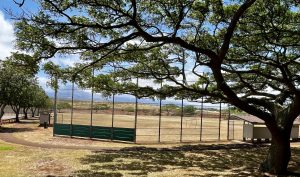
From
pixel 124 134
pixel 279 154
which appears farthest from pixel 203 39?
pixel 124 134

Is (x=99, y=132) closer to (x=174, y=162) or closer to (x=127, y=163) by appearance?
(x=174, y=162)

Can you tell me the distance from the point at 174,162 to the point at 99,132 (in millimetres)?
12675

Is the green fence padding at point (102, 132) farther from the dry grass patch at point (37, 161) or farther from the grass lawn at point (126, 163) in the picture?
the dry grass patch at point (37, 161)

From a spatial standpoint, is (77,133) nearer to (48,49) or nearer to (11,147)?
(11,147)

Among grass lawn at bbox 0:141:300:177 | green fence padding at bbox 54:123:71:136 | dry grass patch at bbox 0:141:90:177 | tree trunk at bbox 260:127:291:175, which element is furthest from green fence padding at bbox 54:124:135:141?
tree trunk at bbox 260:127:291:175

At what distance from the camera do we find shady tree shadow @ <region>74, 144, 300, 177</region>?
1670 centimetres

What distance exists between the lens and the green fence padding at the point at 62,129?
3306 cm

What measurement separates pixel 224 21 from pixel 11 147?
15.6 metres

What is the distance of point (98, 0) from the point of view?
38.1 feet

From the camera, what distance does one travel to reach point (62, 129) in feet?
109

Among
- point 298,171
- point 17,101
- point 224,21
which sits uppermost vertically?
point 224,21

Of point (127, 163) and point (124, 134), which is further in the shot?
point (124, 134)

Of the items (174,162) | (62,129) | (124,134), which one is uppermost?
(62,129)

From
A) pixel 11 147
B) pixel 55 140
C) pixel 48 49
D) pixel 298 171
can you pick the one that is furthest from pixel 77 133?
pixel 48 49
